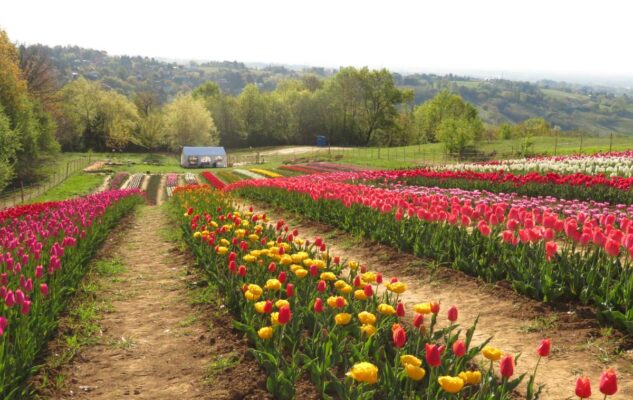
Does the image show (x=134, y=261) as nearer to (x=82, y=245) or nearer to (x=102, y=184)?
(x=82, y=245)

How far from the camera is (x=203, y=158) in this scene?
254 feet

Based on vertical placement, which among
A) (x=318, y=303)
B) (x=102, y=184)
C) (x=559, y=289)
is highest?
(x=318, y=303)

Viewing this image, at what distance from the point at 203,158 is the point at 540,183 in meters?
63.6

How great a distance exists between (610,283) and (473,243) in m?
2.64

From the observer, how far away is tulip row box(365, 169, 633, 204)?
16859 mm

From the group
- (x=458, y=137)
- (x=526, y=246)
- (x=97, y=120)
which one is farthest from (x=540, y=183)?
(x=97, y=120)

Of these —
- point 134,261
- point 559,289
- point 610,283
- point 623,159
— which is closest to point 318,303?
point 559,289

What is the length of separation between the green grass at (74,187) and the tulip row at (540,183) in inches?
1069

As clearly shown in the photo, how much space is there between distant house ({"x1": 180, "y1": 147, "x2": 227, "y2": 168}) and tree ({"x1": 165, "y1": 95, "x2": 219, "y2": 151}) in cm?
1641

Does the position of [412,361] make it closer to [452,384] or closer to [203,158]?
[452,384]

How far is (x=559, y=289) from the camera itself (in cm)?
679

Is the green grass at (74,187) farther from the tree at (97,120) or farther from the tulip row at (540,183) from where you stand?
the tree at (97,120)

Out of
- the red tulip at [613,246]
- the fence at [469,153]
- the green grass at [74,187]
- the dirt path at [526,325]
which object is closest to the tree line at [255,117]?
the fence at [469,153]

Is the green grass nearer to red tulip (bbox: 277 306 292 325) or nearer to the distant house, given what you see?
the distant house
